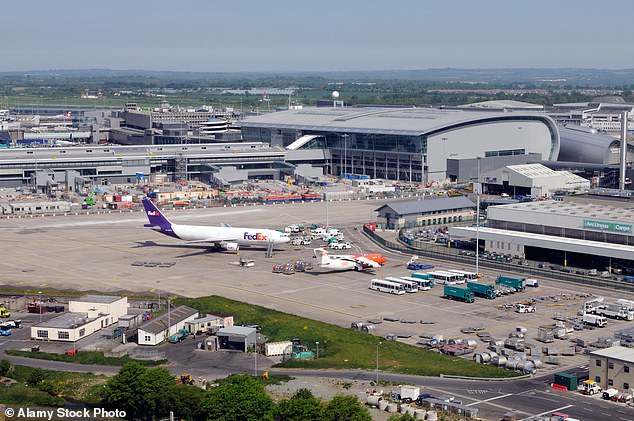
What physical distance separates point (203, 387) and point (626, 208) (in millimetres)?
48048

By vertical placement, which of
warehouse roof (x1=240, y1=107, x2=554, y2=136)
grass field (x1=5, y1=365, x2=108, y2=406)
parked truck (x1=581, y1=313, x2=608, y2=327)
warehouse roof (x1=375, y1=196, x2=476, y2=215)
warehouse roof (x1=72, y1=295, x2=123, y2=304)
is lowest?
parked truck (x1=581, y1=313, x2=608, y2=327)

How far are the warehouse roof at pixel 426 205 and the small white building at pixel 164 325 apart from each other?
3897 cm

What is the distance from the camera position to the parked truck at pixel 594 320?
54156 millimetres

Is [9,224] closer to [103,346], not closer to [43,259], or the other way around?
[43,259]

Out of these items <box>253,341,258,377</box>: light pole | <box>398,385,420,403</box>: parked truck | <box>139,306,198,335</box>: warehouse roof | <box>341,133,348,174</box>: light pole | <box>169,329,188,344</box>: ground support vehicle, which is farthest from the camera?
<box>341,133,348,174</box>: light pole

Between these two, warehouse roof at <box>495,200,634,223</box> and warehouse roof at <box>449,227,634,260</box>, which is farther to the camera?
warehouse roof at <box>495,200,634,223</box>

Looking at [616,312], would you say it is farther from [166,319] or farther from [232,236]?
[232,236]

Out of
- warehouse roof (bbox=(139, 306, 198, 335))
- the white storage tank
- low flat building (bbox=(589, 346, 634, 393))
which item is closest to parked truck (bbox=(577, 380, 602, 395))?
low flat building (bbox=(589, 346, 634, 393))

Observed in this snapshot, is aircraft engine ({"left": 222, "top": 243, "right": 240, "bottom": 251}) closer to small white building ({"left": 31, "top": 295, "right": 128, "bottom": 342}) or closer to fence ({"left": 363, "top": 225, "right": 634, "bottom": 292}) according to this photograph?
fence ({"left": 363, "top": 225, "right": 634, "bottom": 292})

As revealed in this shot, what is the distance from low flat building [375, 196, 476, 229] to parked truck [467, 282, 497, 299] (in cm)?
2793

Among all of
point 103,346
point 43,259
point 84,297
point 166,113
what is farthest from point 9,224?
point 166,113

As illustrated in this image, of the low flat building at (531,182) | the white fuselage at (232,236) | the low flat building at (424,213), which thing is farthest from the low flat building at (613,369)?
→ the low flat building at (531,182)

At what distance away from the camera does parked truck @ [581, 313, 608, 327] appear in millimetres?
54156

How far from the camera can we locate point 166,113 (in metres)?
174
